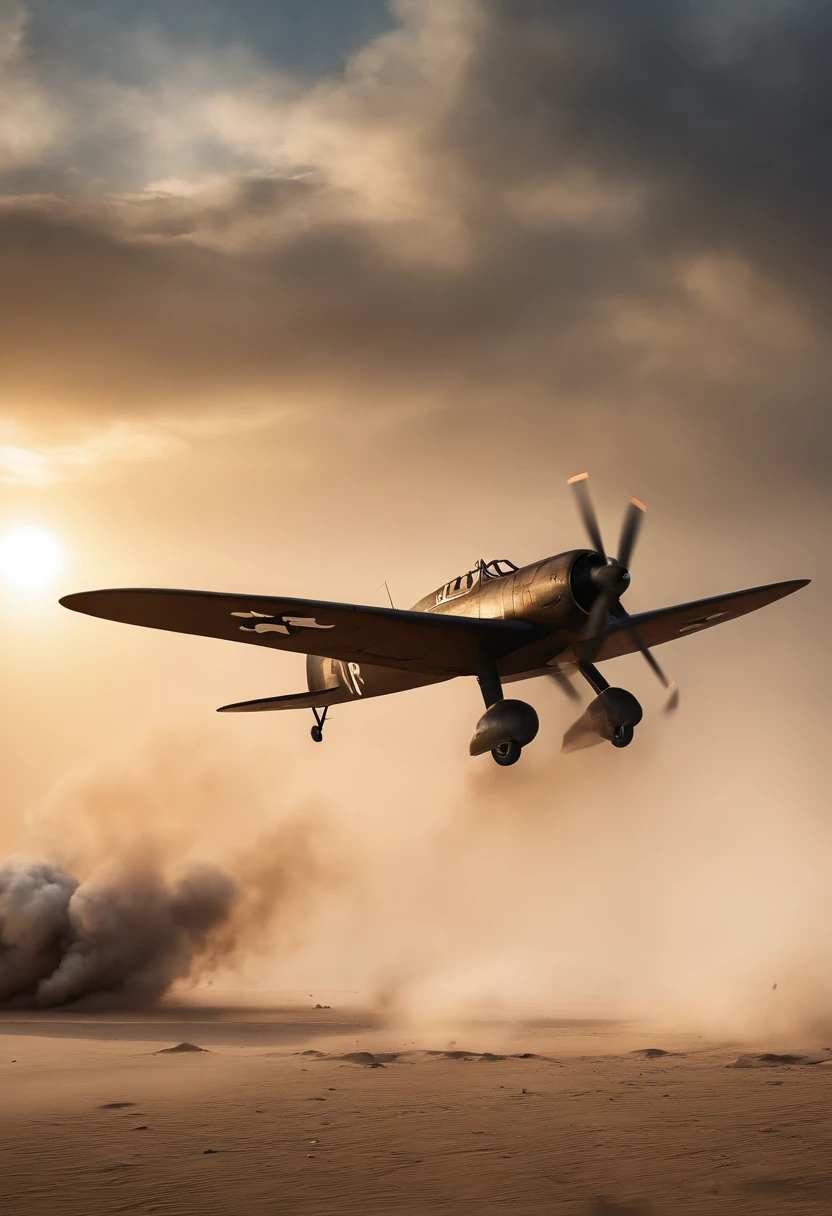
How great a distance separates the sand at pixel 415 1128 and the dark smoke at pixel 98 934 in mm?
16751

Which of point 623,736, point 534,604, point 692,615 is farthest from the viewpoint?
point 692,615

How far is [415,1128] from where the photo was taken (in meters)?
26.1

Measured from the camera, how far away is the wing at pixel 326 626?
20.9m

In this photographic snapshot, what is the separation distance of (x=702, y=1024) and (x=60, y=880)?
37342mm

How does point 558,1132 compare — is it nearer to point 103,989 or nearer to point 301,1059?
point 301,1059

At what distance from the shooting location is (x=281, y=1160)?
76.5ft

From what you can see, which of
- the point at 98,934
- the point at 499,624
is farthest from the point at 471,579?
the point at 98,934

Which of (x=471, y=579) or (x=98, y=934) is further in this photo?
(x=98, y=934)

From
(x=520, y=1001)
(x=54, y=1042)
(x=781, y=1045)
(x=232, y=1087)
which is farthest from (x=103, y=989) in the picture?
(x=781, y=1045)

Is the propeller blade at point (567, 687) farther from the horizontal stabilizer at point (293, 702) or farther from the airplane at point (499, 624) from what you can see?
the horizontal stabilizer at point (293, 702)

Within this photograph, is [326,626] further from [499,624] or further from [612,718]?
[612,718]

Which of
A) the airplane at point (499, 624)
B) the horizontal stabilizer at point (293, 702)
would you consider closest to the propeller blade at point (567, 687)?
the airplane at point (499, 624)

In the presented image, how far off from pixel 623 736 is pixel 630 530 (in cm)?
482

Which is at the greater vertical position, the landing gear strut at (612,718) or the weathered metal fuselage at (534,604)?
the weathered metal fuselage at (534,604)
